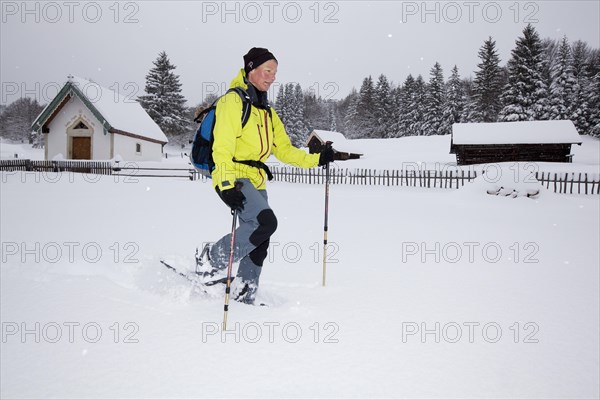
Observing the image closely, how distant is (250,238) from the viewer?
10.0 ft

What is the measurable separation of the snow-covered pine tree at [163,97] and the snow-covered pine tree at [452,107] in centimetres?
3775

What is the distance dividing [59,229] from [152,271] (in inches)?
148

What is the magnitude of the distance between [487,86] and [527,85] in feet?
26.3

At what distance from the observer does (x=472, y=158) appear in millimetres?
30156

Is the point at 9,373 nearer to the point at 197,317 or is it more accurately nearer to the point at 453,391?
the point at 197,317

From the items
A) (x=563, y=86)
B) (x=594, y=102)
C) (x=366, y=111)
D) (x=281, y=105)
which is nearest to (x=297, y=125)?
(x=281, y=105)

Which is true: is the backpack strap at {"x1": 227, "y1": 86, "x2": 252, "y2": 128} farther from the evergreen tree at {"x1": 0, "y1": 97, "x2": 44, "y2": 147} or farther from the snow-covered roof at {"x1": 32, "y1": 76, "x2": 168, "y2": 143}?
the evergreen tree at {"x1": 0, "y1": 97, "x2": 44, "y2": 147}

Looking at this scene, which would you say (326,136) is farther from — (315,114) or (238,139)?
(315,114)

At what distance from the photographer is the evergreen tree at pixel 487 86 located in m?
47.7

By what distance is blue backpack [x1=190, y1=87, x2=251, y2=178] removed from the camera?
2949 mm

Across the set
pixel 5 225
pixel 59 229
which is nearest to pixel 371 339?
pixel 59 229

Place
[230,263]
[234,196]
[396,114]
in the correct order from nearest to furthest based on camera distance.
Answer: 1. [234,196]
2. [230,263]
3. [396,114]

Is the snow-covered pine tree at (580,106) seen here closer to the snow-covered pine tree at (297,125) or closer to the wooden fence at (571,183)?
the wooden fence at (571,183)

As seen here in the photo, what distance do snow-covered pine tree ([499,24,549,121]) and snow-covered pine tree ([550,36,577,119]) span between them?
1541 mm
